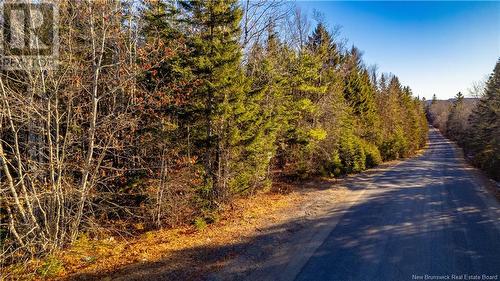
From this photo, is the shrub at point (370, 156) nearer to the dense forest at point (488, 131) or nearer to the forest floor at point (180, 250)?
the dense forest at point (488, 131)

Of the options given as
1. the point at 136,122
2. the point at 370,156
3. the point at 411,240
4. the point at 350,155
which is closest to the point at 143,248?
the point at 136,122

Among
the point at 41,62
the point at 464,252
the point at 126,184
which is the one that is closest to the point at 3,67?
the point at 41,62

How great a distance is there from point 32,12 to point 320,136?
14.3 metres

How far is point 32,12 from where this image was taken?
6895 mm

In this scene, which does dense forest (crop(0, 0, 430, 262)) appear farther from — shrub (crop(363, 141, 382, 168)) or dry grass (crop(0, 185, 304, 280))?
shrub (crop(363, 141, 382, 168))

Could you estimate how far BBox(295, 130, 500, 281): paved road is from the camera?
637 centimetres

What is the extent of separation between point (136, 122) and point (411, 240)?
27.0ft

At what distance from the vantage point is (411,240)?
8.02 m

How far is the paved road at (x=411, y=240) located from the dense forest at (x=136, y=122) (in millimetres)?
4699

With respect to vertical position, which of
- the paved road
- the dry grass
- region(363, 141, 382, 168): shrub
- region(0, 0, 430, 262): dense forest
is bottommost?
the dry grass

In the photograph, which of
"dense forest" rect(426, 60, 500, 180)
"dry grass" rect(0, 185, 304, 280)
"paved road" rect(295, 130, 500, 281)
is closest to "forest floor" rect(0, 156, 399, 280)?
"dry grass" rect(0, 185, 304, 280)

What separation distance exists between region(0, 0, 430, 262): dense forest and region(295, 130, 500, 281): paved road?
470 centimetres

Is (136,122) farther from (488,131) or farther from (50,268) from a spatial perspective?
(488,131)

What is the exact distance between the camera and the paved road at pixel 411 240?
20.9ft
